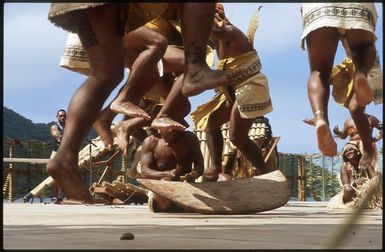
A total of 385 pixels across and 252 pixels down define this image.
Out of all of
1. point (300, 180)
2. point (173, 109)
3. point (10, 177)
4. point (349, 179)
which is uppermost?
point (173, 109)

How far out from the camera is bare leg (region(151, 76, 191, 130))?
3.44 metres

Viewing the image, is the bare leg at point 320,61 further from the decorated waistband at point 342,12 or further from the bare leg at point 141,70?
the bare leg at point 141,70

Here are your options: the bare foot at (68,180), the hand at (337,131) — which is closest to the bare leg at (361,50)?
the bare foot at (68,180)

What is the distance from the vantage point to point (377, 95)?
4125 mm

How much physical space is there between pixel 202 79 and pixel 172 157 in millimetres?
2458

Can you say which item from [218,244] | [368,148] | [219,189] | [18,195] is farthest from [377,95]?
[18,195]

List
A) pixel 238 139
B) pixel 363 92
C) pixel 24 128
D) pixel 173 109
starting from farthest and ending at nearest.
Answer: pixel 24 128 < pixel 238 139 < pixel 173 109 < pixel 363 92

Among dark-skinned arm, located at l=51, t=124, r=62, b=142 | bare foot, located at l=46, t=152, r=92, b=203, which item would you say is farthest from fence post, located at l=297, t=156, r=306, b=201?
bare foot, located at l=46, t=152, r=92, b=203

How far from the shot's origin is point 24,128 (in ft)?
116

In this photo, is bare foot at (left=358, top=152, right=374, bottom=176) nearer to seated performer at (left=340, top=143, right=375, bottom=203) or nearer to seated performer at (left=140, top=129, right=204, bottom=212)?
seated performer at (left=340, top=143, right=375, bottom=203)

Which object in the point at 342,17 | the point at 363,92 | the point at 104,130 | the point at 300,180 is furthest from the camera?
the point at 300,180

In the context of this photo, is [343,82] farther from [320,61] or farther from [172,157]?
[172,157]

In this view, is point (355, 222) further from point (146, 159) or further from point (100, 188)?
point (100, 188)

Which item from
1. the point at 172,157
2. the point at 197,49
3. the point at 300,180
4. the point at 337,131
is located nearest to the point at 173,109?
the point at 197,49
